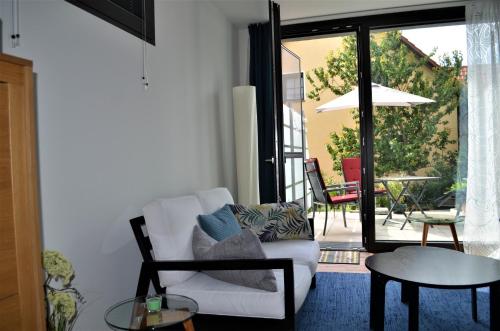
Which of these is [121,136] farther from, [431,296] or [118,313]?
[431,296]

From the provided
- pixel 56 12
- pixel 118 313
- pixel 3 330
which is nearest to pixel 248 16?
pixel 56 12

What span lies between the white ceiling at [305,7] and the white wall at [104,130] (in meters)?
0.73

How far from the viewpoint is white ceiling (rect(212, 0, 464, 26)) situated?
4.03 metres

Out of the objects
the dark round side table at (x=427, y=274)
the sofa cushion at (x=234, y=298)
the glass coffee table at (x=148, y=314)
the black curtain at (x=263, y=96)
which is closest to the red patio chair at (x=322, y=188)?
the black curtain at (x=263, y=96)

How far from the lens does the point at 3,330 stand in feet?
3.34

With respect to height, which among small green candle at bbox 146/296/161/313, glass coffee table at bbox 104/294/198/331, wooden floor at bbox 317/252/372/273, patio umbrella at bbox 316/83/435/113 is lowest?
wooden floor at bbox 317/252/372/273

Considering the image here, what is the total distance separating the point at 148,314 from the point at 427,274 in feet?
4.90

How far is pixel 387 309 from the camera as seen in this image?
2859 mm

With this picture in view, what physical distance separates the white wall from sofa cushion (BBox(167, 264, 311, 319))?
46 centimetres

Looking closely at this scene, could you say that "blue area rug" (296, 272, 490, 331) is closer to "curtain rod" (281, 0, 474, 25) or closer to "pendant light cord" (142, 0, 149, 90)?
"pendant light cord" (142, 0, 149, 90)

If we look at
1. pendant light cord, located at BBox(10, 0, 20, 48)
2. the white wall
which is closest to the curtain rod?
the white wall

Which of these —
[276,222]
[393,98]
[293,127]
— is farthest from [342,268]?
[393,98]

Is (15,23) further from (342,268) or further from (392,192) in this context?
(392,192)

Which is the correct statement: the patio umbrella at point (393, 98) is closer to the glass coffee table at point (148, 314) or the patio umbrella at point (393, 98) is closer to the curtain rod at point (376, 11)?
the curtain rod at point (376, 11)
